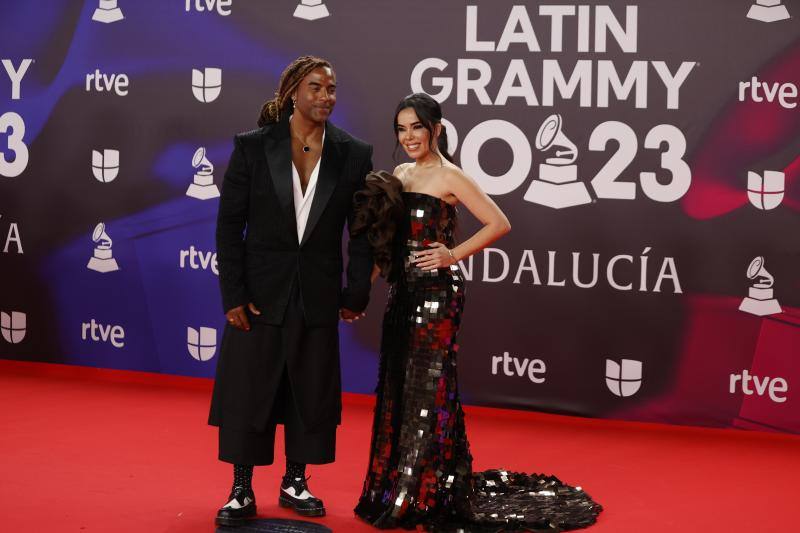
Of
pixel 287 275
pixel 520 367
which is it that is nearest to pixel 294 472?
pixel 287 275

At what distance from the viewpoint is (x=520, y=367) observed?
223 inches

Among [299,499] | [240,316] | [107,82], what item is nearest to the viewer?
[240,316]

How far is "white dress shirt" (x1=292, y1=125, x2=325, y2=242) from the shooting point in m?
3.64

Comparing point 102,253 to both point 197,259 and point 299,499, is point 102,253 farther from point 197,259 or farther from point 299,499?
point 299,499

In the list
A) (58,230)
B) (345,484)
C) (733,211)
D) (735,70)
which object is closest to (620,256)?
(733,211)

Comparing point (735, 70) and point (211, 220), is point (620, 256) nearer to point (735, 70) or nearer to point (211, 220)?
point (735, 70)

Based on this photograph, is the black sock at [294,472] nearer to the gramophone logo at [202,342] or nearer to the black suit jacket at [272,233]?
the black suit jacket at [272,233]

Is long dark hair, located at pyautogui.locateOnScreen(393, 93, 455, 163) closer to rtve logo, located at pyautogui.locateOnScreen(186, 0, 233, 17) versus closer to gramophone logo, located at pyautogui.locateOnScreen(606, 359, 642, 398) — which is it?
gramophone logo, located at pyautogui.locateOnScreen(606, 359, 642, 398)

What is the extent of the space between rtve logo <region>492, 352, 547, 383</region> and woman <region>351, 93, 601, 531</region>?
5.96 ft

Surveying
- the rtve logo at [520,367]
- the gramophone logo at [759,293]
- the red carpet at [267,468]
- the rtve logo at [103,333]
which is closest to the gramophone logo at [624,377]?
the red carpet at [267,468]

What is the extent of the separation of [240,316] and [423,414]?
0.73 meters

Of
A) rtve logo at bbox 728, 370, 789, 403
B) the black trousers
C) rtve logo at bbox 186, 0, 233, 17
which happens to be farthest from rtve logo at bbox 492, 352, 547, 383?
rtve logo at bbox 186, 0, 233, 17

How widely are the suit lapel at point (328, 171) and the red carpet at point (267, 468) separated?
3.62ft

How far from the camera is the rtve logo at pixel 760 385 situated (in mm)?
5285
